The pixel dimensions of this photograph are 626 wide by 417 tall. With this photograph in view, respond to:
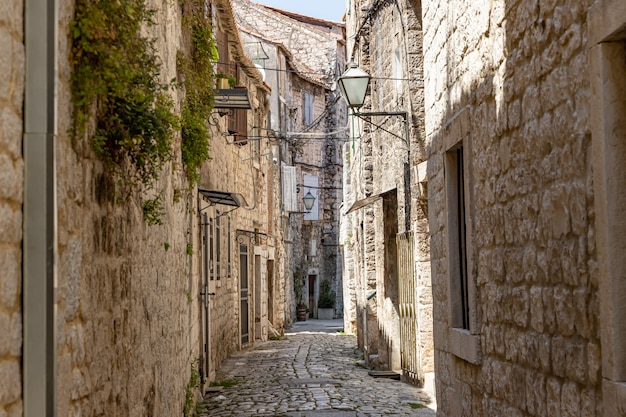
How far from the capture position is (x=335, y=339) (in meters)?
22.8

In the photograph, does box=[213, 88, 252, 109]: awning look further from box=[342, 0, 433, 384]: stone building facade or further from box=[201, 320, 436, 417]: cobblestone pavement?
box=[201, 320, 436, 417]: cobblestone pavement

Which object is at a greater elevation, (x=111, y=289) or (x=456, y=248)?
(x=456, y=248)

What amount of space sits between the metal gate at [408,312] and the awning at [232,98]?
294cm

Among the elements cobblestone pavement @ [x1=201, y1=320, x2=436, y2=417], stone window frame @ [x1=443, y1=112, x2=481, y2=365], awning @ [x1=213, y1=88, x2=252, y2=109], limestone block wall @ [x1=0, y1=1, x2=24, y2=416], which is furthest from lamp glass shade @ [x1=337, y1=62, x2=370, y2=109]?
limestone block wall @ [x1=0, y1=1, x2=24, y2=416]

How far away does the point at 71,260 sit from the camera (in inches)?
157

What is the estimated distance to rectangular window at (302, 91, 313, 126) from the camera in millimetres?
36281

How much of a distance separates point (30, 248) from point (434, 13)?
16.4 ft

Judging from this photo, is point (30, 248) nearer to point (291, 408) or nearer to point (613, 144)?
point (613, 144)

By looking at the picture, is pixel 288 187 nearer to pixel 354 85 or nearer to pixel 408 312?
pixel 408 312

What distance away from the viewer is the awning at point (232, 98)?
492 inches

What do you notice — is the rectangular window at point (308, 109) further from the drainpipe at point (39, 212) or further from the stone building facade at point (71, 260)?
the drainpipe at point (39, 212)

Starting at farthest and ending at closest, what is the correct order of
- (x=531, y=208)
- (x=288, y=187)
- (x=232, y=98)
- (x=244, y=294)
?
(x=288, y=187) → (x=244, y=294) → (x=232, y=98) → (x=531, y=208)

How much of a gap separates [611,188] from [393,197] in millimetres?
10780

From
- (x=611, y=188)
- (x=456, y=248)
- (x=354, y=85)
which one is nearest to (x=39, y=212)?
(x=611, y=188)
